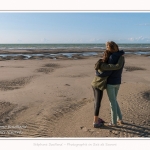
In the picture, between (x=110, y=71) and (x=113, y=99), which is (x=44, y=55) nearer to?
(x=113, y=99)

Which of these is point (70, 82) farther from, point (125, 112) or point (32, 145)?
point (32, 145)

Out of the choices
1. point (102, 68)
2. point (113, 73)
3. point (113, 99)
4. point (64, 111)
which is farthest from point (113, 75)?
point (64, 111)

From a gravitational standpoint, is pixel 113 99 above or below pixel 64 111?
above

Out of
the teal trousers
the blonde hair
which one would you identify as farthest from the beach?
the blonde hair

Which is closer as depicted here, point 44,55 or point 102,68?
point 102,68

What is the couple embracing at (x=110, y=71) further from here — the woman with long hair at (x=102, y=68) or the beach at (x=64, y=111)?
the beach at (x=64, y=111)

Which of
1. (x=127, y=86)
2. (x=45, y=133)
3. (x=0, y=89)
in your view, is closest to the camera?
(x=45, y=133)

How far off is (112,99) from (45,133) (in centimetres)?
173

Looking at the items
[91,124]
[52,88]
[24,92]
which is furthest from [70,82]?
[91,124]

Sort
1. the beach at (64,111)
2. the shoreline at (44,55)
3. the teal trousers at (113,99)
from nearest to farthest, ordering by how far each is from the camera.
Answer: the teal trousers at (113,99), the beach at (64,111), the shoreline at (44,55)

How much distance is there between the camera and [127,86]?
834 centimetres

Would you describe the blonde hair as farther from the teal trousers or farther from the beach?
the beach

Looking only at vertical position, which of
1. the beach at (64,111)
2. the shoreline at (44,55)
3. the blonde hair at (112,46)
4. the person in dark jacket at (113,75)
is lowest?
the beach at (64,111)

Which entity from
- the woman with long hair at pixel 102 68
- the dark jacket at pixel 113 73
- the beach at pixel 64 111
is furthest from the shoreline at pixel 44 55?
the dark jacket at pixel 113 73
